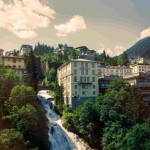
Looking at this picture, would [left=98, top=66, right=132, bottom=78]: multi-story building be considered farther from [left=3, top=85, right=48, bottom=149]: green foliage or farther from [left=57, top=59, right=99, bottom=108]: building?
[left=3, top=85, right=48, bottom=149]: green foliage

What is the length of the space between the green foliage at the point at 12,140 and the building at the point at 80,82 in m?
34.8

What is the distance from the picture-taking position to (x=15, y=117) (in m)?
67.1

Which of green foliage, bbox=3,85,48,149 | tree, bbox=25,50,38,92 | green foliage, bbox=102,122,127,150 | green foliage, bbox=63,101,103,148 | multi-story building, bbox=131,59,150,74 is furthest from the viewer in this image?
multi-story building, bbox=131,59,150,74

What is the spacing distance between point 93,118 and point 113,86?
46.1 feet

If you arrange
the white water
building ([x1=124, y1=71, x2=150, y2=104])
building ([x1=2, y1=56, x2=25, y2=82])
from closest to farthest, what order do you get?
the white water → building ([x1=124, y1=71, x2=150, y2=104]) → building ([x1=2, y1=56, x2=25, y2=82])

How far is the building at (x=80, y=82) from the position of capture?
9506cm

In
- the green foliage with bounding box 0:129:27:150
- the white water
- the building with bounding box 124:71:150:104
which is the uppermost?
the building with bounding box 124:71:150:104

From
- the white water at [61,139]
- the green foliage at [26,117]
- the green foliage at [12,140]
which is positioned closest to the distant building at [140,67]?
the white water at [61,139]

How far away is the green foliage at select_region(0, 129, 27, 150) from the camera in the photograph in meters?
57.3

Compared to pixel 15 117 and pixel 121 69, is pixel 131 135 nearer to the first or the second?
pixel 15 117

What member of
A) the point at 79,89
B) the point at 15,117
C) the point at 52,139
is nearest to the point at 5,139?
the point at 15,117

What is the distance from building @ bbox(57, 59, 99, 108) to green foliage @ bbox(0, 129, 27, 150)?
34.8 meters

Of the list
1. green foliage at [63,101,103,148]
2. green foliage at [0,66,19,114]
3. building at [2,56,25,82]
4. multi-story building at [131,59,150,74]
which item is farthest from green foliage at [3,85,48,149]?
multi-story building at [131,59,150,74]

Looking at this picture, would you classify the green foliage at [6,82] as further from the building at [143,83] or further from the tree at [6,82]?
the building at [143,83]
